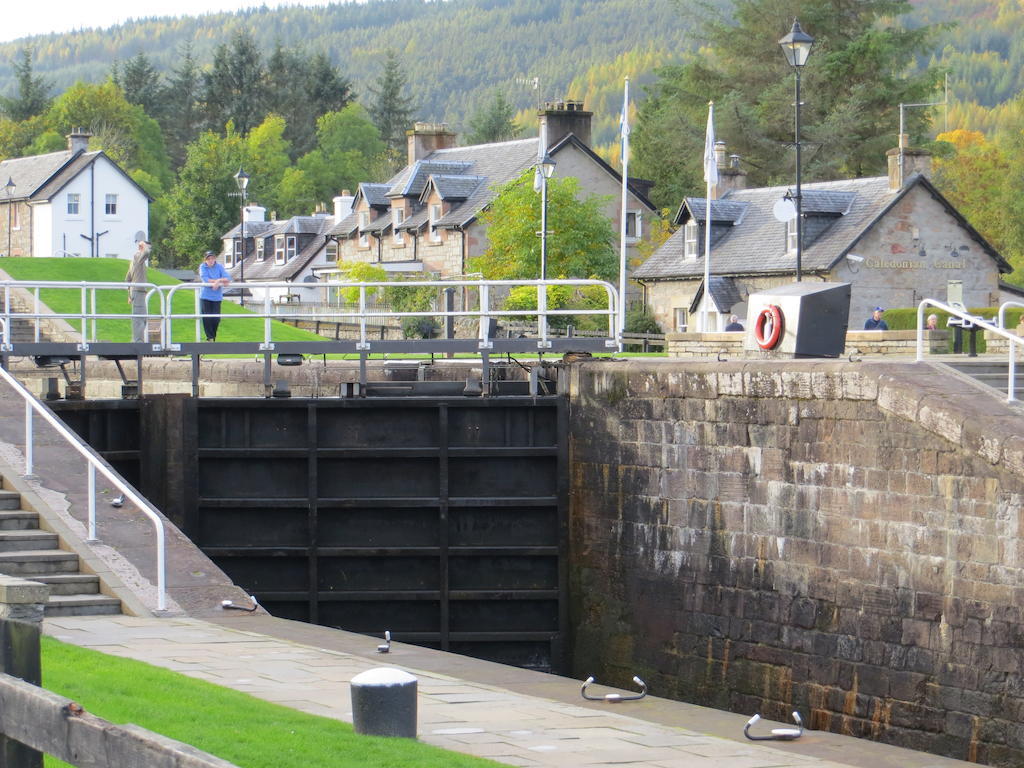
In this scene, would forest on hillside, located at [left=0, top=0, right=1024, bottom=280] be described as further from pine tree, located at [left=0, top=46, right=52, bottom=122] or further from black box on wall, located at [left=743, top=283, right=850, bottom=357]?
black box on wall, located at [left=743, top=283, right=850, bottom=357]

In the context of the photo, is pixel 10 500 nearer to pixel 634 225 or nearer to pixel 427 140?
pixel 634 225

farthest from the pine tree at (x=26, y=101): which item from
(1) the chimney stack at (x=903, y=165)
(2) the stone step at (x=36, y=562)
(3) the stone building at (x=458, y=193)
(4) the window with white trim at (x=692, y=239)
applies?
(2) the stone step at (x=36, y=562)

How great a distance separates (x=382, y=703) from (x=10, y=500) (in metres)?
6.87

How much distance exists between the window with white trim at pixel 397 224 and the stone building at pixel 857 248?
14.0 m

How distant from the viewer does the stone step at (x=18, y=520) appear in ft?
44.1

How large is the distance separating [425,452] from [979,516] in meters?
6.90

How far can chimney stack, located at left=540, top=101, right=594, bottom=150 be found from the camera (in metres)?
57.8

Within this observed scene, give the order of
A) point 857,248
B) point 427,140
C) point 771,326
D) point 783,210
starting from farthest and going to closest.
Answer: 1. point 427,140
2. point 857,248
3. point 783,210
4. point 771,326

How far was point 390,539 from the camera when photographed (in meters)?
17.3

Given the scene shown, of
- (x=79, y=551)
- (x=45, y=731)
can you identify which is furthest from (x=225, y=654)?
(x=45, y=731)

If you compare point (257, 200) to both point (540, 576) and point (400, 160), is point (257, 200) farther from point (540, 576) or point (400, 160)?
point (540, 576)

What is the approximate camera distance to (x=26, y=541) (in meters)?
13.1

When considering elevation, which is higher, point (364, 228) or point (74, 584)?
point (364, 228)

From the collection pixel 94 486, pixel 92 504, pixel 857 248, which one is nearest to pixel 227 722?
pixel 92 504
